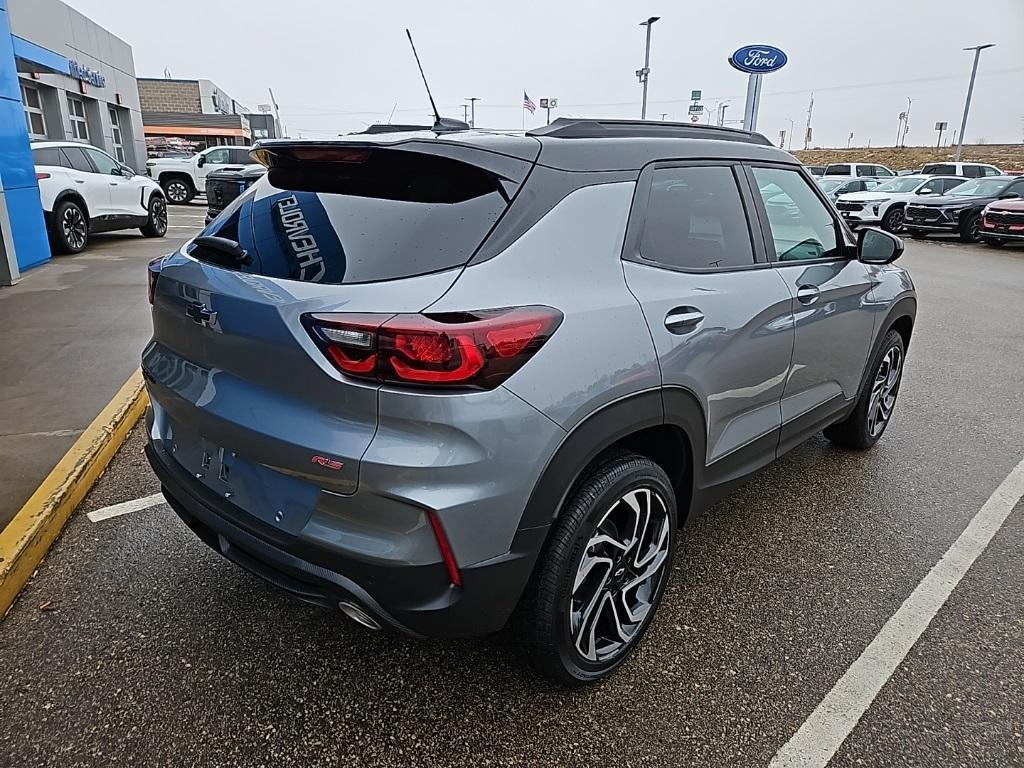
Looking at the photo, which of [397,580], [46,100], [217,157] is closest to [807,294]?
[397,580]

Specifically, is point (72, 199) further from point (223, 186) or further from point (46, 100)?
point (46, 100)

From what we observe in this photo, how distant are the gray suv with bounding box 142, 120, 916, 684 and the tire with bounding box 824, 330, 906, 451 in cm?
156

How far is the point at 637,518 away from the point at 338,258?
4.17 ft

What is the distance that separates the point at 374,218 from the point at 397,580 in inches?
41.3

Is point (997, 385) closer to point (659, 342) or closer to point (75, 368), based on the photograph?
point (659, 342)

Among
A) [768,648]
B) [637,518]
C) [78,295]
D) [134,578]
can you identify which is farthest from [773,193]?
[78,295]

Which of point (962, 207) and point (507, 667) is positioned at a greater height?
point (962, 207)

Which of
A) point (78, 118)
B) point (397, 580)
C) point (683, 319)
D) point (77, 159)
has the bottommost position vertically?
point (397, 580)

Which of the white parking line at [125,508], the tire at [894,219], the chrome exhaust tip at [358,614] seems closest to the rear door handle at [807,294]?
the chrome exhaust tip at [358,614]

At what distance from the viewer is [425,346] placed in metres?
1.80

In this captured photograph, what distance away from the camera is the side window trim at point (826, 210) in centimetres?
306

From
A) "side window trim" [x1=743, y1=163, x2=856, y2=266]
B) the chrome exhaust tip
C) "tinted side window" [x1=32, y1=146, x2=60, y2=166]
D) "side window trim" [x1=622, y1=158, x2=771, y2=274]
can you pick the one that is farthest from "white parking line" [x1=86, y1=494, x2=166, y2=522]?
"tinted side window" [x1=32, y1=146, x2=60, y2=166]

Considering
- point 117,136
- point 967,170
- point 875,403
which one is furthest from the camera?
point 967,170

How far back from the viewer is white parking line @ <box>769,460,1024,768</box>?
216cm
